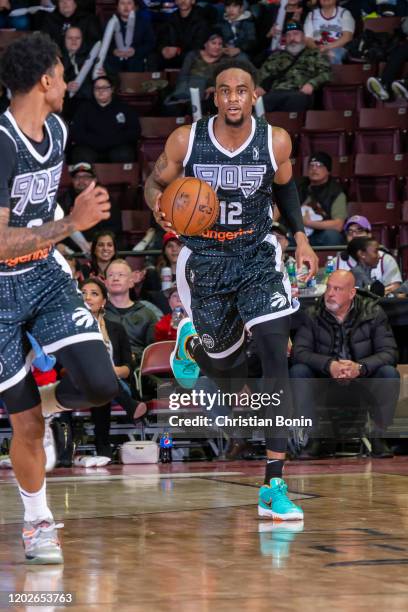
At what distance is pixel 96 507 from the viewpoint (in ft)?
16.3

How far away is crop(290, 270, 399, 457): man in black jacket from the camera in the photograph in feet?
25.3

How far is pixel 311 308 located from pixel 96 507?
3.30 m

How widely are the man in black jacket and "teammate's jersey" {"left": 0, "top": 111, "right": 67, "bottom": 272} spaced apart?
417 cm

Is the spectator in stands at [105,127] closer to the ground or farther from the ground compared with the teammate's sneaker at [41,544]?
farther from the ground

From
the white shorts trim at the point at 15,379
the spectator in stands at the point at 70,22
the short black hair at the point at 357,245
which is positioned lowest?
the white shorts trim at the point at 15,379

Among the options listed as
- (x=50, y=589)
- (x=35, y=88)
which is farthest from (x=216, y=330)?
(x=50, y=589)

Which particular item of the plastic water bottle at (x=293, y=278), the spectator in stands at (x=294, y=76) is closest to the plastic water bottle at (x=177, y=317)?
the plastic water bottle at (x=293, y=278)

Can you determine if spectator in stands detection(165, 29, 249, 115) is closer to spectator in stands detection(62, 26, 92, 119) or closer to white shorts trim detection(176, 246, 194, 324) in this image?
spectator in stands detection(62, 26, 92, 119)

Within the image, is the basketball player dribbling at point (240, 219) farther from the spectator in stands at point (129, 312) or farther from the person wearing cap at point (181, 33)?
the person wearing cap at point (181, 33)

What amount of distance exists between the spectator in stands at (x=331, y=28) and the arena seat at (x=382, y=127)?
1090 millimetres

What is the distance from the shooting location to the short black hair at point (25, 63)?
12.1 ft

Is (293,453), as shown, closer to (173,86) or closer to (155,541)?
(155,541)

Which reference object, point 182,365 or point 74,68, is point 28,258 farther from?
point 74,68

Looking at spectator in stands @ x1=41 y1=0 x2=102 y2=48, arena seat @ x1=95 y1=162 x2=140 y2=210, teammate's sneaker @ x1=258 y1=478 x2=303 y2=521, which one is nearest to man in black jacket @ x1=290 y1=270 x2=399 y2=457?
teammate's sneaker @ x1=258 y1=478 x2=303 y2=521
